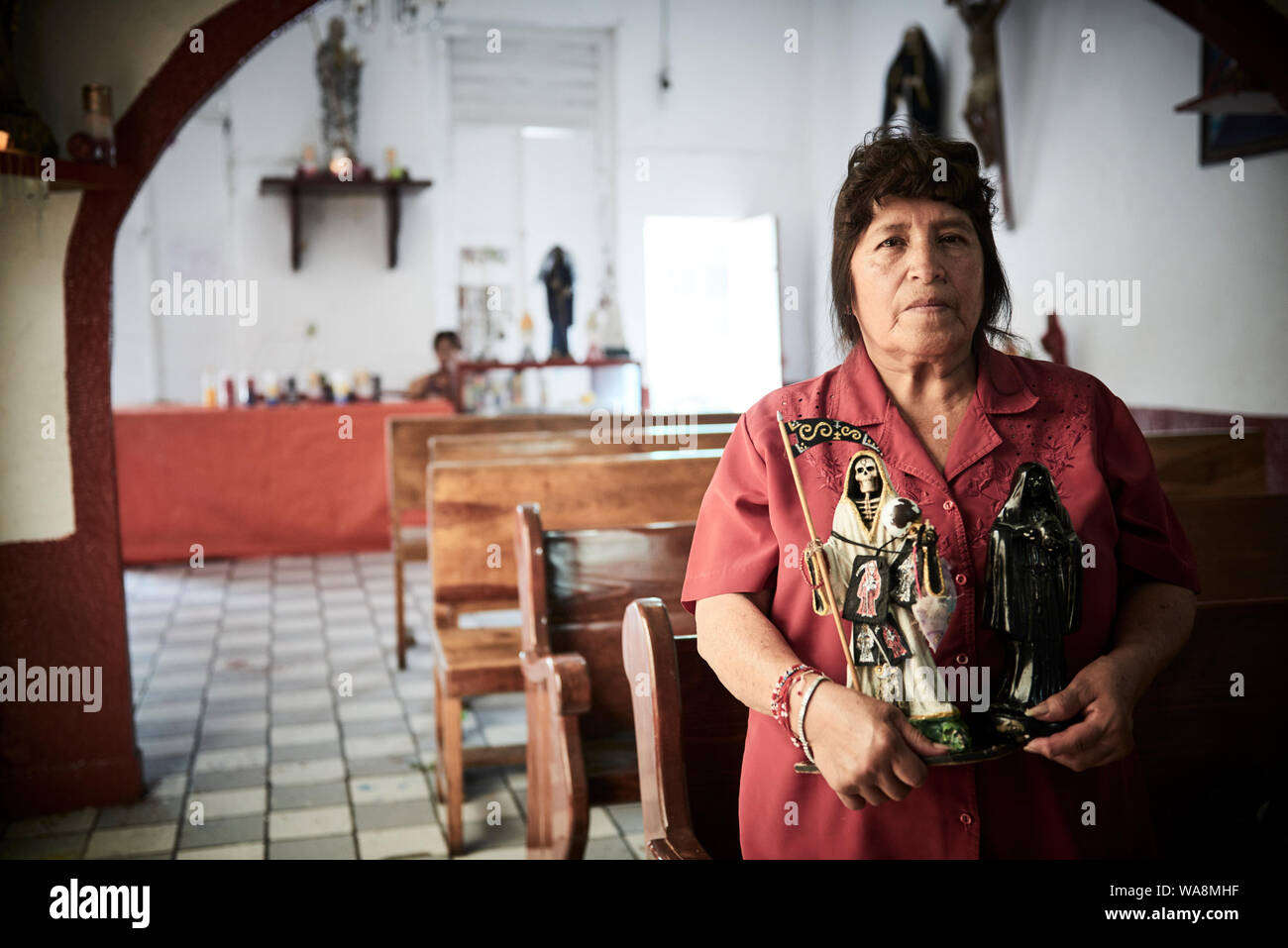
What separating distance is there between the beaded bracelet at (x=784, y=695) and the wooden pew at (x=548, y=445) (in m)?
2.61

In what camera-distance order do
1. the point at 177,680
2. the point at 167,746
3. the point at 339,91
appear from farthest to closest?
1. the point at 339,91
2. the point at 177,680
3. the point at 167,746

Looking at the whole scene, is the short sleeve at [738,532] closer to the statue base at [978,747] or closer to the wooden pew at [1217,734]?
the statue base at [978,747]

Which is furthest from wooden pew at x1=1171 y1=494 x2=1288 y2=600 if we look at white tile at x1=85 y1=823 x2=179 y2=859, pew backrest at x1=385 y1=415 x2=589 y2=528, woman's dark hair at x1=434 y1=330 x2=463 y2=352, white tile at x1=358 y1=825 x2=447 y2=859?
woman's dark hair at x1=434 y1=330 x2=463 y2=352

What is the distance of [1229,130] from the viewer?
451 cm

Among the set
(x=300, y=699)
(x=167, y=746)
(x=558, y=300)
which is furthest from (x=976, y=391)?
(x=558, y=300)

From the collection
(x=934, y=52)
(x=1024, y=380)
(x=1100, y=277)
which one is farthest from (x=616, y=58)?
(x=1024, y=380)

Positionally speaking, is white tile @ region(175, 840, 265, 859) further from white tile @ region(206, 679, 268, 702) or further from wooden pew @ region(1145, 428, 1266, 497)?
wooden pew @ region(1145, 428, 1266, 497)

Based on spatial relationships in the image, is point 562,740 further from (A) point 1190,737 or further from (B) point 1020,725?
(B) point 1020,725

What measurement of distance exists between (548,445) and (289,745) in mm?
1299

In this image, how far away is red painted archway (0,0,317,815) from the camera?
283 centimetres

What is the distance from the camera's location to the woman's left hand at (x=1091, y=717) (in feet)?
3.29
